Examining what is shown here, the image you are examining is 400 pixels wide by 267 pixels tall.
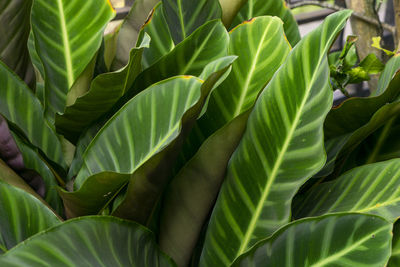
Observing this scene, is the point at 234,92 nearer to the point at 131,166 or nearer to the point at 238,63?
the point at 238,63

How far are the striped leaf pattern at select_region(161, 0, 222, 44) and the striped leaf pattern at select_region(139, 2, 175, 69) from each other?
0.04 ft

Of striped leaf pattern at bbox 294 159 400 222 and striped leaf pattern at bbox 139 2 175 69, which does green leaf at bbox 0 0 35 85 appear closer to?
striped leaf pattern at bbox 139 2 175 69

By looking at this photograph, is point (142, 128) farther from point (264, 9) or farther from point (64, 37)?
point (264, 9)

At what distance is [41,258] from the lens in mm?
417

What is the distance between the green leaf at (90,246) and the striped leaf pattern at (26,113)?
0.23 m

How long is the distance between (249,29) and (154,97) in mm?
172

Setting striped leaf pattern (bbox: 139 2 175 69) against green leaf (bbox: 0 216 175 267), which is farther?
striped leaf pattern (bbox: 139 2 175 69)

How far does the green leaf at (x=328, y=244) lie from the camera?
1.43ft

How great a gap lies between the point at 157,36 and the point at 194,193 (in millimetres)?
262

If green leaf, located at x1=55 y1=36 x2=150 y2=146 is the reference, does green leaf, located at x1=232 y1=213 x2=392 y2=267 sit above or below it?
below

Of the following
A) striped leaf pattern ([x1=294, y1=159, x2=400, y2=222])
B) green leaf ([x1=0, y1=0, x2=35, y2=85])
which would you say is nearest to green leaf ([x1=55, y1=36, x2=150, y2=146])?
green leaf ([x1=0, y1=0, x2=35, y2=85])

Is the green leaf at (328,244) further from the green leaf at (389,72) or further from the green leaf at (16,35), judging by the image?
the green leaf at (16,35)

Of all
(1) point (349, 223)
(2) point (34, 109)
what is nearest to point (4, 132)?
(2) point (34, 109)

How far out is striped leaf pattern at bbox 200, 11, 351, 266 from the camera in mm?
521
